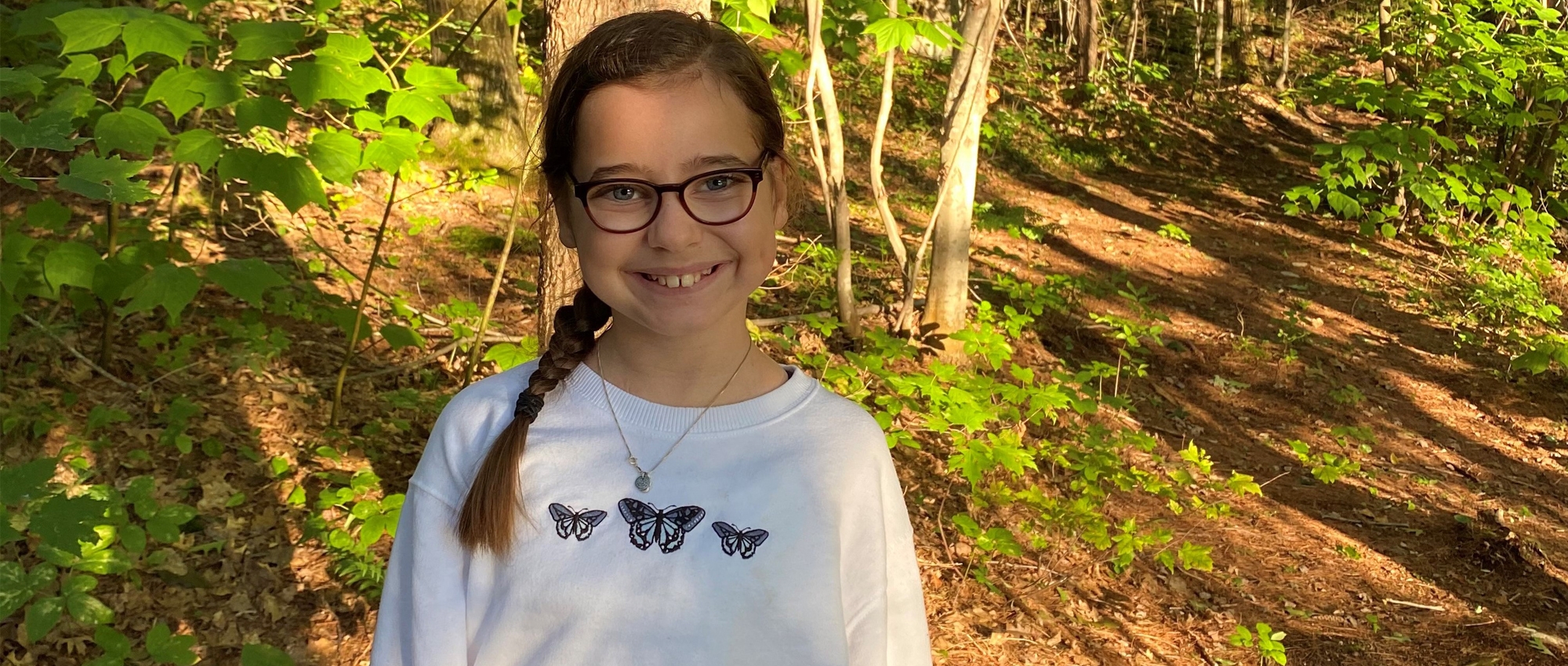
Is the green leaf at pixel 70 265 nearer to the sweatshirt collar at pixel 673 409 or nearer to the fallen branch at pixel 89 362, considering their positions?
the fallen branch at pixel 89 362

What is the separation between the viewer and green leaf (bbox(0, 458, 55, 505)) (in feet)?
6.47

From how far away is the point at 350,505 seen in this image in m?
3.67

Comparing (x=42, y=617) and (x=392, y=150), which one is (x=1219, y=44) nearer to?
(x=392, y=150)

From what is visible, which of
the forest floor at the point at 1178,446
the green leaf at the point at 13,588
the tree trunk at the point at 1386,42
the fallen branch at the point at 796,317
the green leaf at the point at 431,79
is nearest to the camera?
the green leaf at the point at 13,588

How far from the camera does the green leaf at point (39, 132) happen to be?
1959 millimetres

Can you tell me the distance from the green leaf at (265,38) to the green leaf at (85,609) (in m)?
1.30

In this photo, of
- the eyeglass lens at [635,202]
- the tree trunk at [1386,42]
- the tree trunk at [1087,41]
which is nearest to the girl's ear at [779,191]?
the eyeglass lens at [635,202]

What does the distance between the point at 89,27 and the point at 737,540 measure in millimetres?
2135

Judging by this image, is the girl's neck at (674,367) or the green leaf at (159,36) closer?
the girl's neck at (674,367)

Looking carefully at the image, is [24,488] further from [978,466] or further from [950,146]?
[950,146]

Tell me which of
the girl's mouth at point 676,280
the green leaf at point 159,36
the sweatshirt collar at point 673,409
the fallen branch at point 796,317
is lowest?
the fallen branch at point 796,317

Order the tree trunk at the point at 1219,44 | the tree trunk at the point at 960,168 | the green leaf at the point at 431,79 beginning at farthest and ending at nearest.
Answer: the tree trunk at the point at 1219,44, the tree trunk at the point at 960,168, the green leaf at the point at 431,79

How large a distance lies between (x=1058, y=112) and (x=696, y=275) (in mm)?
13737

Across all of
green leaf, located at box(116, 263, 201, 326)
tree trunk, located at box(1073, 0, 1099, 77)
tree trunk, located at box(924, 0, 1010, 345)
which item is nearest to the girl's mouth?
green leaf, located at box(116, 263, 201, 326)
